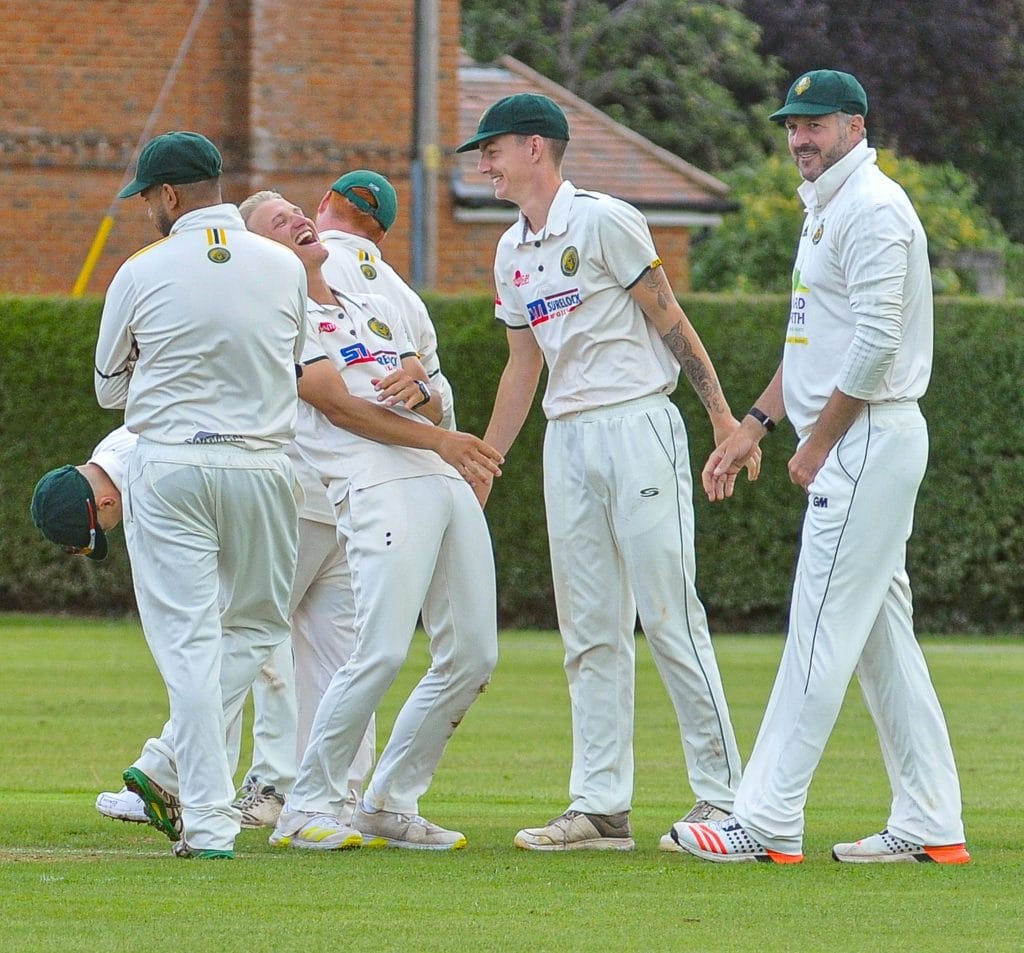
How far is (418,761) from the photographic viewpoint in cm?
715

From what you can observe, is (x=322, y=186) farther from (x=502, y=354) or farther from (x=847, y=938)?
(x=847, y=938)

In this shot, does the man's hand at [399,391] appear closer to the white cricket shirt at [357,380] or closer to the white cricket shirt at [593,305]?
the white cricket shirt at [357,380]

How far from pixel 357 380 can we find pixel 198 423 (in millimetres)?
827

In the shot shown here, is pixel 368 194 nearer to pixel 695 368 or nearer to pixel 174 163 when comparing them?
pixel 174 163

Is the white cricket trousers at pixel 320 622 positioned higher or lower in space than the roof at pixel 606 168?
higher

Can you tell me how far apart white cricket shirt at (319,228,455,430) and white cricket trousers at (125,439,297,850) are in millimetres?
978

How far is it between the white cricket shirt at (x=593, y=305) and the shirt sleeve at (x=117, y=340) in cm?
134

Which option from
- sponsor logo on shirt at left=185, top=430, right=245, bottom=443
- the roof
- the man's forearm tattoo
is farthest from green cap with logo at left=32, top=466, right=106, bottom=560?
the roof

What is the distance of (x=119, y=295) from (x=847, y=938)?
114 inches

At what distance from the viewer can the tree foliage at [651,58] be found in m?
38.2

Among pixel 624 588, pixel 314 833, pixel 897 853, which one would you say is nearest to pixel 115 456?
pixel 314 833

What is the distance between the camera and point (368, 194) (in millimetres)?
7438

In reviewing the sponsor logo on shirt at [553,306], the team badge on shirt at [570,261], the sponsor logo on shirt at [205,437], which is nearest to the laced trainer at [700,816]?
the sponsor logo on shirt at [553,306]

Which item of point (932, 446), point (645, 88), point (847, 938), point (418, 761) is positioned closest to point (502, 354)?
point (932, 446)
